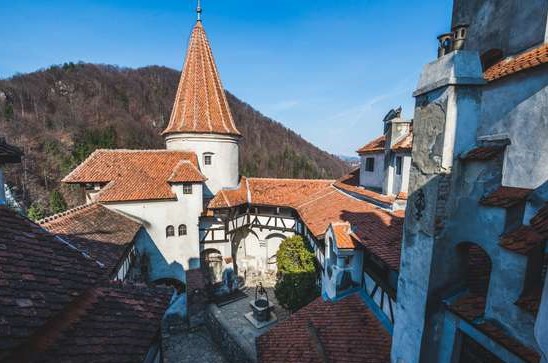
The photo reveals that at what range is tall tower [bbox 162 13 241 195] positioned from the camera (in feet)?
50.9

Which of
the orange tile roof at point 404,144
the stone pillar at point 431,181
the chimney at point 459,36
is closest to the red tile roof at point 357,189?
the orange tile roof at point 404,144

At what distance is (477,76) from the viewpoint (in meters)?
3.54

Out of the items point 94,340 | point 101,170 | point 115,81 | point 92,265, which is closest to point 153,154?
point 101,170

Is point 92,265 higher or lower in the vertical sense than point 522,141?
lower


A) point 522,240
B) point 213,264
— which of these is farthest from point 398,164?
point 213,264

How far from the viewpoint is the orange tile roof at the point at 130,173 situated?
12.5 m

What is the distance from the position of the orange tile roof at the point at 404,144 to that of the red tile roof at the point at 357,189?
214 cm

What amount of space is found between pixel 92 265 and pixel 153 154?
11.3 metres

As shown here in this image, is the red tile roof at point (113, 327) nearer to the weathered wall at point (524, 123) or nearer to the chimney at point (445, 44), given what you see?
the chimney at point (445, 44)

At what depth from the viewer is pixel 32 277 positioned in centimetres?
346

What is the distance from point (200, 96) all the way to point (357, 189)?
36.1 feet

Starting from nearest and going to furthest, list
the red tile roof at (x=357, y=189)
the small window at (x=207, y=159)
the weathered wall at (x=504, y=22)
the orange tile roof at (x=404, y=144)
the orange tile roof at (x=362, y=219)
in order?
the weathered wall at (x=504, y=22) < the orange tile roof at (x=362, y=219) < the orange tile roof at (x=404, y=144) < the red tile roof at (x=357, y=189) < the small window at (x=207, y=159)

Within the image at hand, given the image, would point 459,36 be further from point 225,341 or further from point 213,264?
point 213,264

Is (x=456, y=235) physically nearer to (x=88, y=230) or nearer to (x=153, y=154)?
(x=88, y=230)
